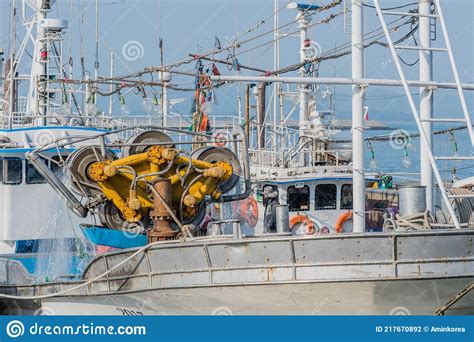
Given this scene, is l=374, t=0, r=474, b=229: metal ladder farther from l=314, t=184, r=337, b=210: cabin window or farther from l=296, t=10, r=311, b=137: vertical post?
l=296, t=10, r=311, b=137: vertical post

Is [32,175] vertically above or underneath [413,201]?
above

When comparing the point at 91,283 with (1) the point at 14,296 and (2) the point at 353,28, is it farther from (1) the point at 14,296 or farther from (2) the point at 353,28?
(2) the point at 353,28

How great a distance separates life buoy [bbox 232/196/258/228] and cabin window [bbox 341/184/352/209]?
7.29 feet

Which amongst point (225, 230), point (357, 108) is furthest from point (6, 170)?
point (357, 108)

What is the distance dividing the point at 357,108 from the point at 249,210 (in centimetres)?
790

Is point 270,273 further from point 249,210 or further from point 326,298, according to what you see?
point 249,210

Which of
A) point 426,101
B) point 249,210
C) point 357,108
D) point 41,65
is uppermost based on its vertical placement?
point 41,65

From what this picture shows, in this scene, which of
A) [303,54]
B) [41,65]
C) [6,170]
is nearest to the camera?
[6,170]

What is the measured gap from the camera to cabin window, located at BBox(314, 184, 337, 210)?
22.3 metres

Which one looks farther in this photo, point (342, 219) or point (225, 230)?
point (342, 219)

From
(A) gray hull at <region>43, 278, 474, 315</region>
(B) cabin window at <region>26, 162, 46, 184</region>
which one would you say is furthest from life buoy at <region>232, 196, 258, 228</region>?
(A) gray hull at <region>43, 278, 474, 315</region>

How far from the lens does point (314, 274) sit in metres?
14.0

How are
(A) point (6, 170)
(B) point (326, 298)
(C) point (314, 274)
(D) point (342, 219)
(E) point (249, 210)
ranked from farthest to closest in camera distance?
1. (E) point (249, 210)
2. (D) point (342, 219)
3. (A) point (6, 170)
4. (B) point (326, 298)
5. (C) point (314, 274)

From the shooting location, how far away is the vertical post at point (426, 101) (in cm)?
1641
